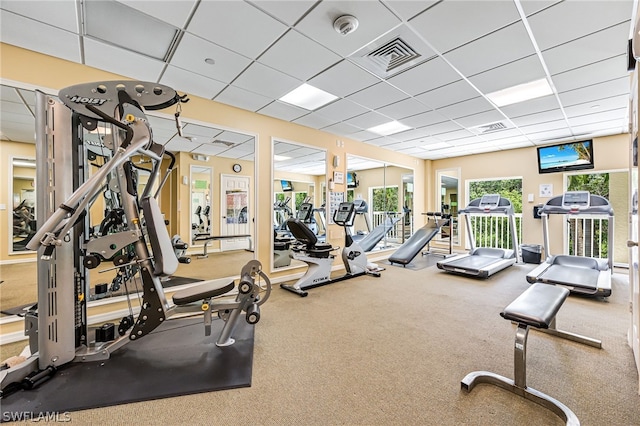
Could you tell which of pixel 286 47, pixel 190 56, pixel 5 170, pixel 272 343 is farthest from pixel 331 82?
pixel 5 170

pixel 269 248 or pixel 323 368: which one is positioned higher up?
pixel 269 248

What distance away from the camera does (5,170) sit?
12.3 ft

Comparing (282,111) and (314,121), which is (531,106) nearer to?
(314,121)

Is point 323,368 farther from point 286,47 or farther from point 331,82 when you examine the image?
point 331,82

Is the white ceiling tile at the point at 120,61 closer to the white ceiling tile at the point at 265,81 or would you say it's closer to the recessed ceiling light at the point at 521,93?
the white ceiling tile at the point at 265,81

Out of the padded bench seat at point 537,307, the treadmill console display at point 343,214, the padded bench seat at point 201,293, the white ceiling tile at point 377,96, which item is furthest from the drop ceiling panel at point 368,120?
the padded bench seat at point 201,293

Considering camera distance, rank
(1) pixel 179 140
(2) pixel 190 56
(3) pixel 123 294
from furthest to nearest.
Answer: (1) pixel 179 140, (3) pixel 123 294, (2) pixel 190 56

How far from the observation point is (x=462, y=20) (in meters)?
2.15

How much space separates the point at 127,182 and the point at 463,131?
17.6 feet

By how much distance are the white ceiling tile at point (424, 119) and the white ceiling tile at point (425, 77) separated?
920 millimetres

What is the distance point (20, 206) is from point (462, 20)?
5810 millimetres

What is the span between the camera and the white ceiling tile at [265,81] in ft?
9.53

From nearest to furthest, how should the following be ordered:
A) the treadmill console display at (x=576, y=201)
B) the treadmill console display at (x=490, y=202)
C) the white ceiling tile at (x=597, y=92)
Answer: the white ceiling tile at (x=597, y=92) < the treadmill console display at (x=576, y=201) < the treadmill console display at (x=490, y=202)

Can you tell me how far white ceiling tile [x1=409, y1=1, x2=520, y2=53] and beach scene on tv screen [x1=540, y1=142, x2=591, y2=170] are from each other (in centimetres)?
488
